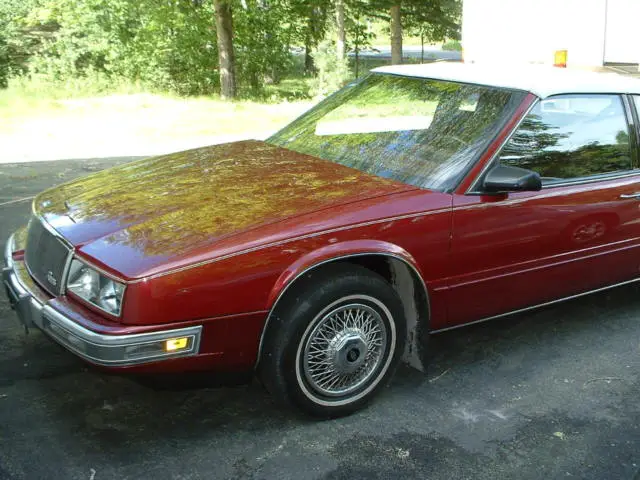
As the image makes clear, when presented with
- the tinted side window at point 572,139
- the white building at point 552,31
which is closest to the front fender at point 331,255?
A: the tinted side window at point 572,139

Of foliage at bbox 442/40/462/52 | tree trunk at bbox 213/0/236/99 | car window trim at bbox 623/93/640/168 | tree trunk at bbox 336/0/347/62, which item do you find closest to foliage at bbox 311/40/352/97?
tree trunk at bbox 336/0/347/62

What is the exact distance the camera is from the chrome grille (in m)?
3.02

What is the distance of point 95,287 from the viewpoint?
283cm

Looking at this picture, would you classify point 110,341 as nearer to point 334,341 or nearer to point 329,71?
point 334,341

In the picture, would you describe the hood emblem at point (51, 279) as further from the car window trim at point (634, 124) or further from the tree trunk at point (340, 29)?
the tree trunk at point (340, 29)

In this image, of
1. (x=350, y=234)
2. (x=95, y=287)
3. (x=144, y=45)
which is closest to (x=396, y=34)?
(x=144, y=45)

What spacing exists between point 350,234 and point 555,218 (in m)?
1.25

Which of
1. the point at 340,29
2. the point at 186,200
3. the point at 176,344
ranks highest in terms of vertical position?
the point at 340,29

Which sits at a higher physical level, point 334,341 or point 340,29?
point 340,29

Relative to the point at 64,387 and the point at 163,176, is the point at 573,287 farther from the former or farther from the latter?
the point at 64,387

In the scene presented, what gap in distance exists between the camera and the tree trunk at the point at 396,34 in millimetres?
24094

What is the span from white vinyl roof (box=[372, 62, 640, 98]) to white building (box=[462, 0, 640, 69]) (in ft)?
14.0

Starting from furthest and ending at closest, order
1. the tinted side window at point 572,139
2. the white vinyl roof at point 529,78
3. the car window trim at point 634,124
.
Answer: the car window trim at point 634,124, the white vinyl roof at point 529,78, the tinted side window at point 572,139

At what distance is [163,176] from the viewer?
3.76 meters
